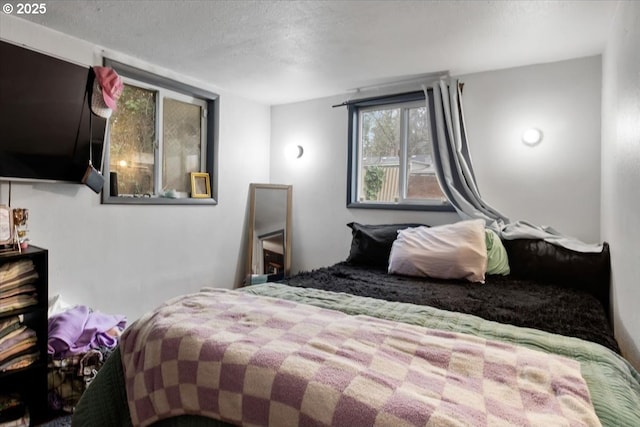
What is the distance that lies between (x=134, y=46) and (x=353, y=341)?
250 cm

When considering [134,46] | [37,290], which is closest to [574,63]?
[134,46]

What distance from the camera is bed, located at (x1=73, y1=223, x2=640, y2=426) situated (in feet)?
2.65

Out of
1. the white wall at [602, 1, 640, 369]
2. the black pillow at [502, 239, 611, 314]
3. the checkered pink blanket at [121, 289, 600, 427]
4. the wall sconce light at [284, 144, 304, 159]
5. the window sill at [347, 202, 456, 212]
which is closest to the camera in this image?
the checkered pink blanket at [121, 289, 600, 427]

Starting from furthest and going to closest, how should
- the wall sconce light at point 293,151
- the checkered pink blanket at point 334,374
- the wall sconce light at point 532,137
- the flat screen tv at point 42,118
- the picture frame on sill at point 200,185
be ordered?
the wall sconce light at point 293,151, the picture frame on sill at point 200,185, the wall sconce light at point 532,137, the flat screen tv at point 42,118, the checkered pink blanket at point 334,374

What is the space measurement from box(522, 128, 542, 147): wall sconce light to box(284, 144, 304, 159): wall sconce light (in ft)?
6.82

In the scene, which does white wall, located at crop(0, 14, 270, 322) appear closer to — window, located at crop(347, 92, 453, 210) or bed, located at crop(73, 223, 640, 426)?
window, located at crop(347, 92, 453, 210)

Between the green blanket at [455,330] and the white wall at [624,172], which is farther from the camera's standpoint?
the white wall at [624,172]

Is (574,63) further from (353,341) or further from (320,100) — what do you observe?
(353,341)

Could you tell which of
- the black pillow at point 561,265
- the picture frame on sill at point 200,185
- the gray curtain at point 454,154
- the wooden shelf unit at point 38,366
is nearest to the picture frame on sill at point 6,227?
the wooden shelf unit at point 38,366

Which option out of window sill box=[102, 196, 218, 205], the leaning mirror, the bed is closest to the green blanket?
the bed

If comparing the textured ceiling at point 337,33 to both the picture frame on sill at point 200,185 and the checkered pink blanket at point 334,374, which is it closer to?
the picture frame on sill at point 200,185

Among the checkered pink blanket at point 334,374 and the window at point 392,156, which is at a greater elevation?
the window at point 392,156

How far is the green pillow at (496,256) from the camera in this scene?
239 centimetres

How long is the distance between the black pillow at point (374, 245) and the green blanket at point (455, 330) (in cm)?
108
